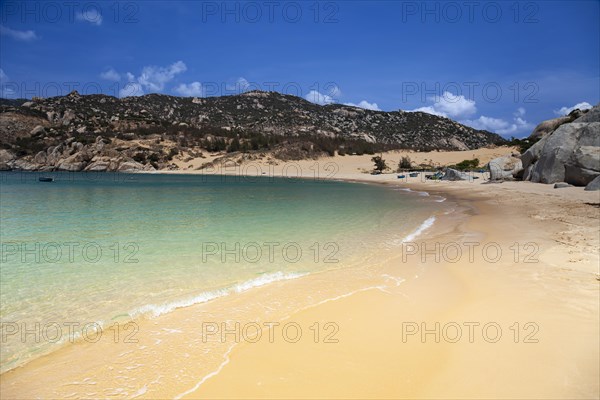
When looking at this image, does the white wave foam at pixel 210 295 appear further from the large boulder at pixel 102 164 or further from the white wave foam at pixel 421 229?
the large boulder at pixel 102 164

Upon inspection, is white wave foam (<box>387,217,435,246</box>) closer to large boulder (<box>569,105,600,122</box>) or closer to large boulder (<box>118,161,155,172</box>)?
large boulder (<box>569,105,600,122</box>)

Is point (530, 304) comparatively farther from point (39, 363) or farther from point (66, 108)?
point (66, 108)

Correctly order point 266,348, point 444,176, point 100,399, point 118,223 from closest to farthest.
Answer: point 100,399 < point 266,348 < point 118,223 < point 444,176

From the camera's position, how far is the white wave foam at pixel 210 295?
192 inches

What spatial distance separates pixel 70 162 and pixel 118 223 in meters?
62.9

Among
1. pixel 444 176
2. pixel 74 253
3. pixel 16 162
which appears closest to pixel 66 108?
pixel 16 162

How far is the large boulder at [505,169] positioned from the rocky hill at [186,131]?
3513cm

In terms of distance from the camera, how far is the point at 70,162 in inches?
2496

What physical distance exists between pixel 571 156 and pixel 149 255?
23.8 meters

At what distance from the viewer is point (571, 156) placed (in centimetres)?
2081

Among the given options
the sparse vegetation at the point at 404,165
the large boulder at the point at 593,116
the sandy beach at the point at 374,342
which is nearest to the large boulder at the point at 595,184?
the large boulder at the point at 593,116

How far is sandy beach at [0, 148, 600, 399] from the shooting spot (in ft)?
10.3

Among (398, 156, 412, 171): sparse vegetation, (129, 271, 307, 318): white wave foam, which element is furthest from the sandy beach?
(398, 156, 412, 171): sparse vegetation

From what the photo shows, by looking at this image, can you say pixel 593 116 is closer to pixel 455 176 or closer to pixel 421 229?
pixel 455 176
